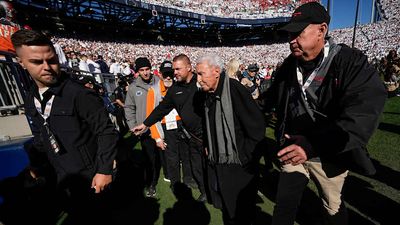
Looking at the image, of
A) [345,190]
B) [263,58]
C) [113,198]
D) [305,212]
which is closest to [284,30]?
A: [305,212]

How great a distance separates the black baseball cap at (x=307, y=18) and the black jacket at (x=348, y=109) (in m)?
0.30

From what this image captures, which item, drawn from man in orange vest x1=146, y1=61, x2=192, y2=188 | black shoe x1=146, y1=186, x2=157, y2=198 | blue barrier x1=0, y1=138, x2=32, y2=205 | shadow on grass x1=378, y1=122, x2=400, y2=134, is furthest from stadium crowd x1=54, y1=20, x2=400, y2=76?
blue barrier x1=0, y1=138, x2=32, y2=205

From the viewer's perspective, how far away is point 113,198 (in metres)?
4.10

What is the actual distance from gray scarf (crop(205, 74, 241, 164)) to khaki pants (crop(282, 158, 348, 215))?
2.06 feet

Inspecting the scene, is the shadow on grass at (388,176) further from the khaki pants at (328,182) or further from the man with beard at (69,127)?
the man with beard at (69,127)

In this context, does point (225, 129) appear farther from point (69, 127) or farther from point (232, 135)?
point (69, 127)

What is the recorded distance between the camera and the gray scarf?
2.56 meters

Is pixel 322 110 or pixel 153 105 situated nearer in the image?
pixel 322 110

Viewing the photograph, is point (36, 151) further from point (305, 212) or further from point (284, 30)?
point (305, 212)

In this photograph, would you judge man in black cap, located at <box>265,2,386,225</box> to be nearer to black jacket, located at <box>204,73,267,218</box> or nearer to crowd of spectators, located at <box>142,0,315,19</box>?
black jacket, located at <box>204,73,267,218</box>

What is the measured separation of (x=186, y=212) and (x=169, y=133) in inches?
53.3

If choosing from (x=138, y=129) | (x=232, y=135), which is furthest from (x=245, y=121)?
(x=138, y=129)

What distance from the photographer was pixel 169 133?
430 centimetres

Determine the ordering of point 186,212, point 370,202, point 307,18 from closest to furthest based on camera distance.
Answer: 1. point 307,18
2. point 370,202
3. point 186,212
